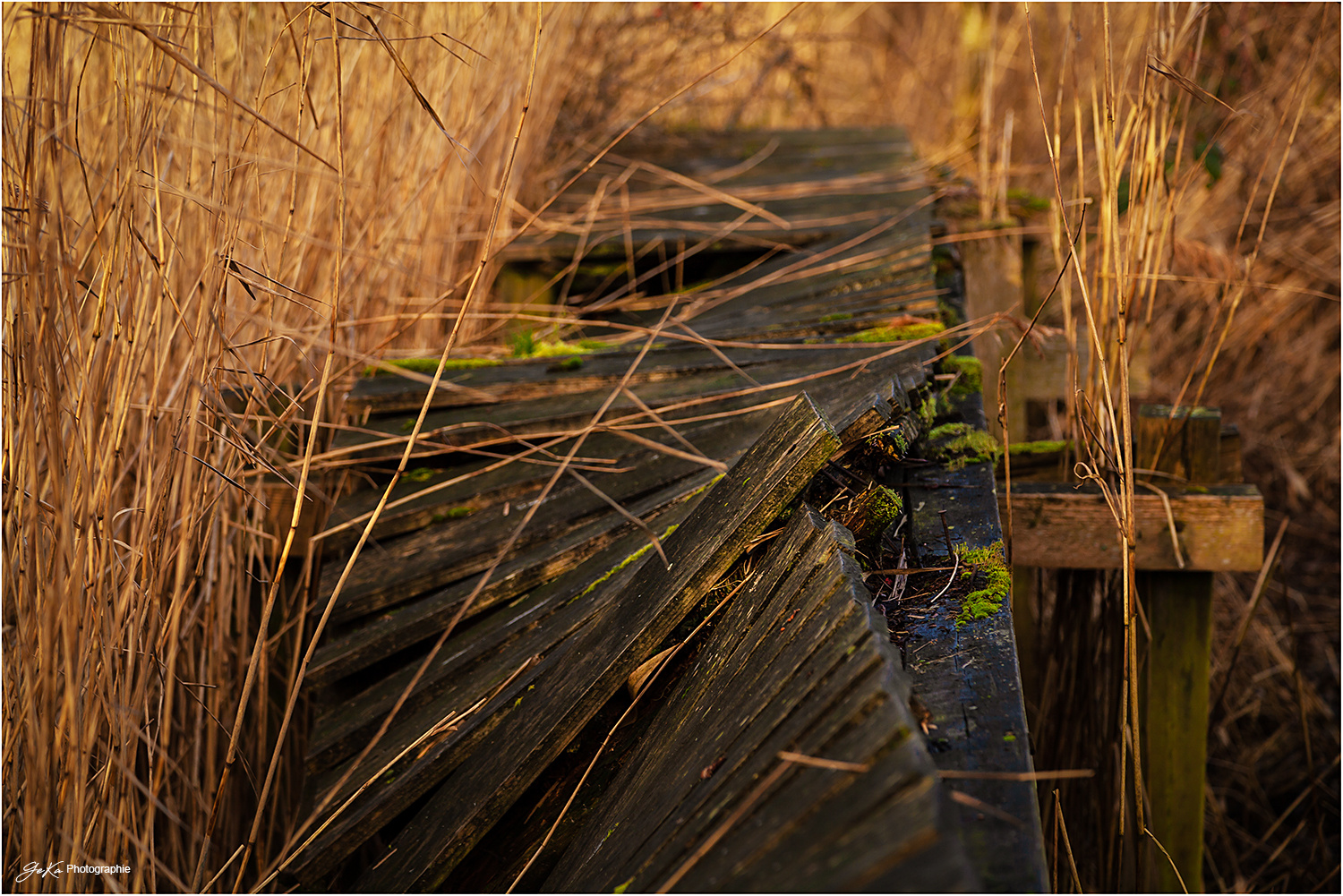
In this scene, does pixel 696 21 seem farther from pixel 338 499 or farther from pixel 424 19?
pixel 338 499

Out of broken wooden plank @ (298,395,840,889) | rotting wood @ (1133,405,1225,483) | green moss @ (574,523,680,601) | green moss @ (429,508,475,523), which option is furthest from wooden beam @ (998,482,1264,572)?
green moss @ (429,508,475,523)

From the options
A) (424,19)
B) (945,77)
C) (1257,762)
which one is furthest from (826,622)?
(945,77)

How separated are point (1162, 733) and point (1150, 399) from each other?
2748mm

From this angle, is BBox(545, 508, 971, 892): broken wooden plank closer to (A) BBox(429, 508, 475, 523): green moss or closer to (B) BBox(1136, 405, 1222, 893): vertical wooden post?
(A) BBox(429, 508, 475, 523): green moss

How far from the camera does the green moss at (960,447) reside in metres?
1.65

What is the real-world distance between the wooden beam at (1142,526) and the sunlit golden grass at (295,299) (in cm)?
28

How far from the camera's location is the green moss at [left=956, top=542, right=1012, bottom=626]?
45.8 inches

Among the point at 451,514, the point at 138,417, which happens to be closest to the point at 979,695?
the point at 451,514

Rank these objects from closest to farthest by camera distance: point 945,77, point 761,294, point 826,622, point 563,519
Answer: point 826,622 → point 563,519 → point 761,294 → point 945,77

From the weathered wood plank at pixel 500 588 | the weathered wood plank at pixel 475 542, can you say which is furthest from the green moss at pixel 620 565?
the weathered wood plank at pixel 475 542

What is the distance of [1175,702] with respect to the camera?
99.7 inches

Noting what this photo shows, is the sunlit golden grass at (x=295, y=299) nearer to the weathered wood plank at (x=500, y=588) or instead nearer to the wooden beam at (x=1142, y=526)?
the weathered wood plank at (x=500, y=588)

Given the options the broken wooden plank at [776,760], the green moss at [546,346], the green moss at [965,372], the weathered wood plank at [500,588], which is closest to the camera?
the broken wooden plank at [776,760]

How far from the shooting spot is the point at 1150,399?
15.9 ft
